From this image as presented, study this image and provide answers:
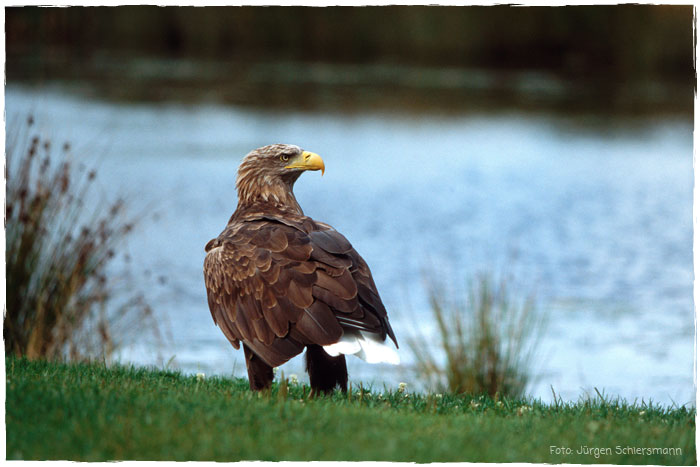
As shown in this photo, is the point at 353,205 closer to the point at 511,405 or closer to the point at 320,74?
the point at 320,74

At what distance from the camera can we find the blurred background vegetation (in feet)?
23.2

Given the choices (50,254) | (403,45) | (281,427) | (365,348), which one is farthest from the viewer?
(403,45)

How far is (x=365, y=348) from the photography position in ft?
17.1

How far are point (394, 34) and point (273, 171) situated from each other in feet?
7.29

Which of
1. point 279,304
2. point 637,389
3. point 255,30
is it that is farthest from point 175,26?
point 637,389

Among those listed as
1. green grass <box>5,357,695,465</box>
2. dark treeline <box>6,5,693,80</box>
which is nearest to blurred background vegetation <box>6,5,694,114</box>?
dark treeline <box>6,5,693,80</box>

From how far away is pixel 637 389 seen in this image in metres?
9.04

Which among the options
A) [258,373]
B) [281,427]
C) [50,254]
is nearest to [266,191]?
[258,373]

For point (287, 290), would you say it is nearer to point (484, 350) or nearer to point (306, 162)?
point (306, 162)

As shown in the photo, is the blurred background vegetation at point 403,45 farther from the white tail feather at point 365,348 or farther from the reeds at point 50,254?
the white tail feather at point 365,348

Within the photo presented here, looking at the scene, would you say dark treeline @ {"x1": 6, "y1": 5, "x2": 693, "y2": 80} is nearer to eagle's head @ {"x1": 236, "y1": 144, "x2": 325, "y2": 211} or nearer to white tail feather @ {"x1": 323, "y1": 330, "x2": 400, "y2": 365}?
→ eagle's head @ {"x1": 236, "y1": 144, "x2": 325, "y2": 211}

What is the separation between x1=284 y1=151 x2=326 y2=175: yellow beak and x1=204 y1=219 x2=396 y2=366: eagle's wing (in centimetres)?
72

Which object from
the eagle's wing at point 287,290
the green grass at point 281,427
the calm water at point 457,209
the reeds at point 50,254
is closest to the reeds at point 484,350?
the calm water at point 457,209

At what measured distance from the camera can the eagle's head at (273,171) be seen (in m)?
6.45
